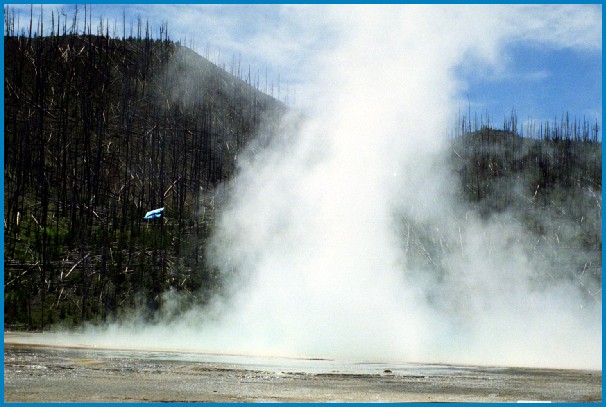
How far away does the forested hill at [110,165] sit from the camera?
45719 mm

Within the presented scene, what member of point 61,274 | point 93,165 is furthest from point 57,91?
point 61,274

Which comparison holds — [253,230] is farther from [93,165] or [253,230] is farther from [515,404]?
[515,404]

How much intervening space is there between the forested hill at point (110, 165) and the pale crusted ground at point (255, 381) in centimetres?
1959

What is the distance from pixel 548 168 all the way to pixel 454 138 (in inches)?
477

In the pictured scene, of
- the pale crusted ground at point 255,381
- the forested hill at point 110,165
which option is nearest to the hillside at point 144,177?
the forested hill at point 110,165

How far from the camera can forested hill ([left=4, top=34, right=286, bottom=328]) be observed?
45719 millimetres

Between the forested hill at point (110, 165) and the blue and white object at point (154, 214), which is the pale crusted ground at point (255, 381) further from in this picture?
the blue and white object at point (154, 214)

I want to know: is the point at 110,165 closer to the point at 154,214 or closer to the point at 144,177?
the point at 144,177

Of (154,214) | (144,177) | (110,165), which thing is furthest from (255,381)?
(110,165)

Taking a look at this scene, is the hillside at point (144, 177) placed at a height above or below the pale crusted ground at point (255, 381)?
above

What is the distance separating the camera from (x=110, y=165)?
69000 millimetres

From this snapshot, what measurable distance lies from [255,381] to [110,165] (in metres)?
55.3

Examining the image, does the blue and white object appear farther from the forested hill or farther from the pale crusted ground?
the pale crusted ground

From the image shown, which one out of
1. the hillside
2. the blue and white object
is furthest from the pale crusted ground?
the blue and white object
